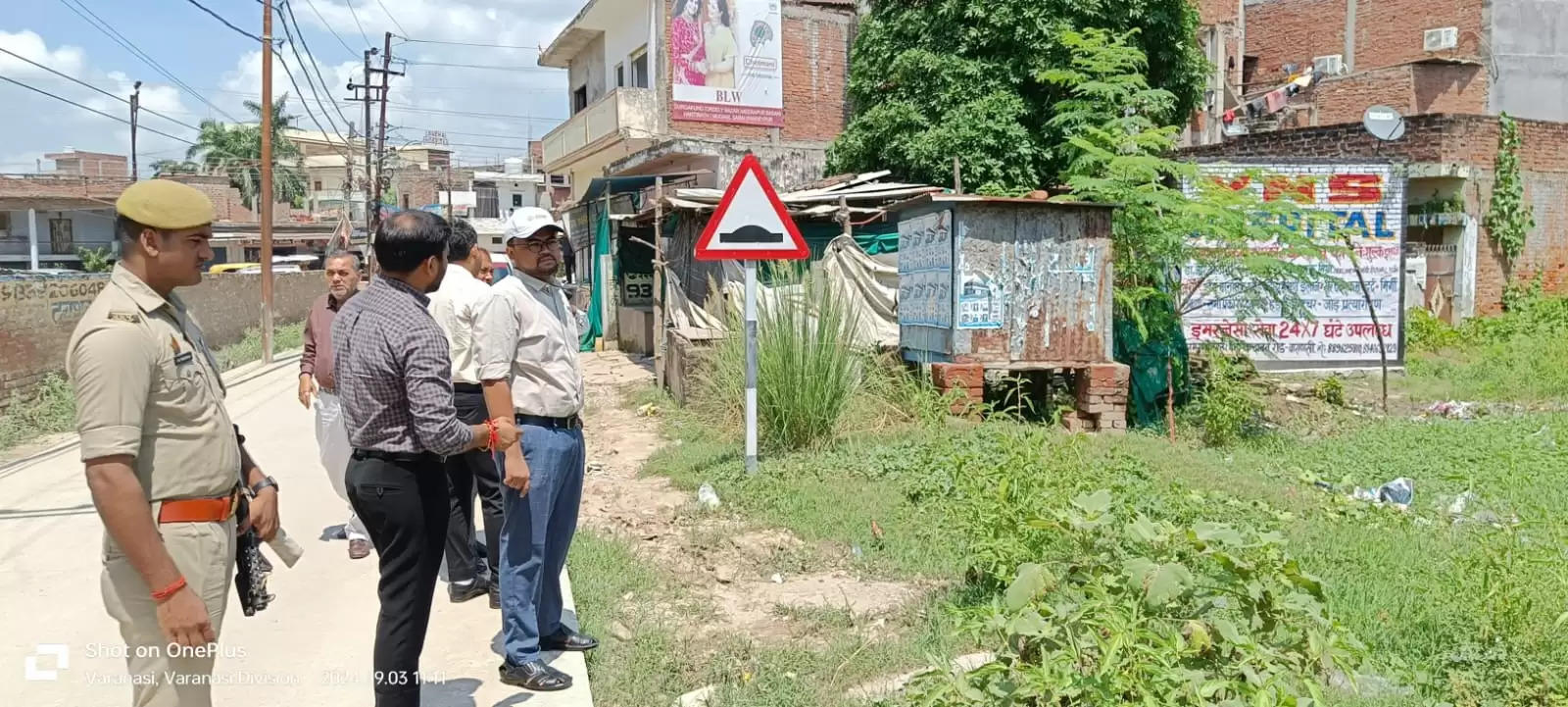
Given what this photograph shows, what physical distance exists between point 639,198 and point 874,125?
154 inches

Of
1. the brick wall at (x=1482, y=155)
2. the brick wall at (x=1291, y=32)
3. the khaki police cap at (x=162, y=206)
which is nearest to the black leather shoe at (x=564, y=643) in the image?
the khaki police cap at (x=162, y=206)

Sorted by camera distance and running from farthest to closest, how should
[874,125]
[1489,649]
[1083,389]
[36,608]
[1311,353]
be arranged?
[874,125], [1311,353], [1083,389], [36,608], [1489,649]

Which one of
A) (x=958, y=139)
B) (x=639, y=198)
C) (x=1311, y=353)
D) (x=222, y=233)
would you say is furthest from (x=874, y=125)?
(x=222, y=233)

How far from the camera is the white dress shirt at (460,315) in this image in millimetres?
4754

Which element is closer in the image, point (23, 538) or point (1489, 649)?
point (1489, 649)

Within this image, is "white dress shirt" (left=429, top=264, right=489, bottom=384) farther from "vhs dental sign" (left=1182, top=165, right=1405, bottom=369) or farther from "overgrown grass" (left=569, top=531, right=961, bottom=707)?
"vhs dental sign" (left=1182, top=165, right=1405, bottom=369)

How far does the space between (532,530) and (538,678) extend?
0.53 m

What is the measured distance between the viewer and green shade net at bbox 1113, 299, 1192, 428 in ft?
31.5

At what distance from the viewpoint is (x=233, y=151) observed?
5450 cm

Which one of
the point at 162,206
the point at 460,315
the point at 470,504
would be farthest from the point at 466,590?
the point at 162,206

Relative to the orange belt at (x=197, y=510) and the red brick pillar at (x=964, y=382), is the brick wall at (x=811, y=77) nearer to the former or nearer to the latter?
the red brick pillar at (x=964, y=382)

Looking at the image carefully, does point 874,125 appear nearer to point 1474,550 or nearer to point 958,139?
point 958,139

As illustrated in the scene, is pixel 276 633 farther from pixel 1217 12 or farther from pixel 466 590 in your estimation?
pixel 1217 12
